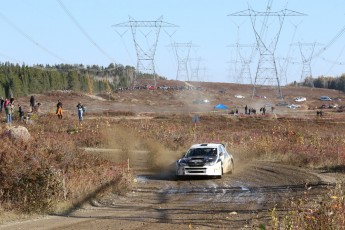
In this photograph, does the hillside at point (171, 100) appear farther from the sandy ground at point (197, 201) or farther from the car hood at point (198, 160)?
the sandy ground at point (197, 201)

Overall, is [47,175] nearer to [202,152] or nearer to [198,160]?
[198,160]

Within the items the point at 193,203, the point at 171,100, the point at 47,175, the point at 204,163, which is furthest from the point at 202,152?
the point at 171,100

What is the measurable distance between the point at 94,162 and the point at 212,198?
518cm

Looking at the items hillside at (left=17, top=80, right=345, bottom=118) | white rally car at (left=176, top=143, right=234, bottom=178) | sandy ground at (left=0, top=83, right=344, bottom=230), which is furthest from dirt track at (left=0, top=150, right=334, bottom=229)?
hillside at (left=17, top=80, right=345, bottom=118)

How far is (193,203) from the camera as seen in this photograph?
1845 cm

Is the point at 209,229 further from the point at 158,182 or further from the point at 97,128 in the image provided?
the point at 97,128

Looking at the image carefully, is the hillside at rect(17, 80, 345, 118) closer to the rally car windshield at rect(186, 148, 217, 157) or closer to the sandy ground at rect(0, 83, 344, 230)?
the rally car windshield at rect(186, 148, 217, 157)

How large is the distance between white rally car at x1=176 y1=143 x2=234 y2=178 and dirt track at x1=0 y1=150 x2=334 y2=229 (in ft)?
1.29

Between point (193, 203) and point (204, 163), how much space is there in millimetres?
8365

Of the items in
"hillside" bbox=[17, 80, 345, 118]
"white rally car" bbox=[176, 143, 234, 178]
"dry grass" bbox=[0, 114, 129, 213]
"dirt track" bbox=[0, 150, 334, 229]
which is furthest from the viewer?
"hillside" bbox=[17, 80, 345, 118]

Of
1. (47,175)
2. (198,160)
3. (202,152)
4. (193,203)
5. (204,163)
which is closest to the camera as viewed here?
(47,175)

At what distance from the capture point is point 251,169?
31172 mm

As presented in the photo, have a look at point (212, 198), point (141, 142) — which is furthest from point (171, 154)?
point (212, 198)

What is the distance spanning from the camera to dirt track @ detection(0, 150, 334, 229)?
14719 millimetres
